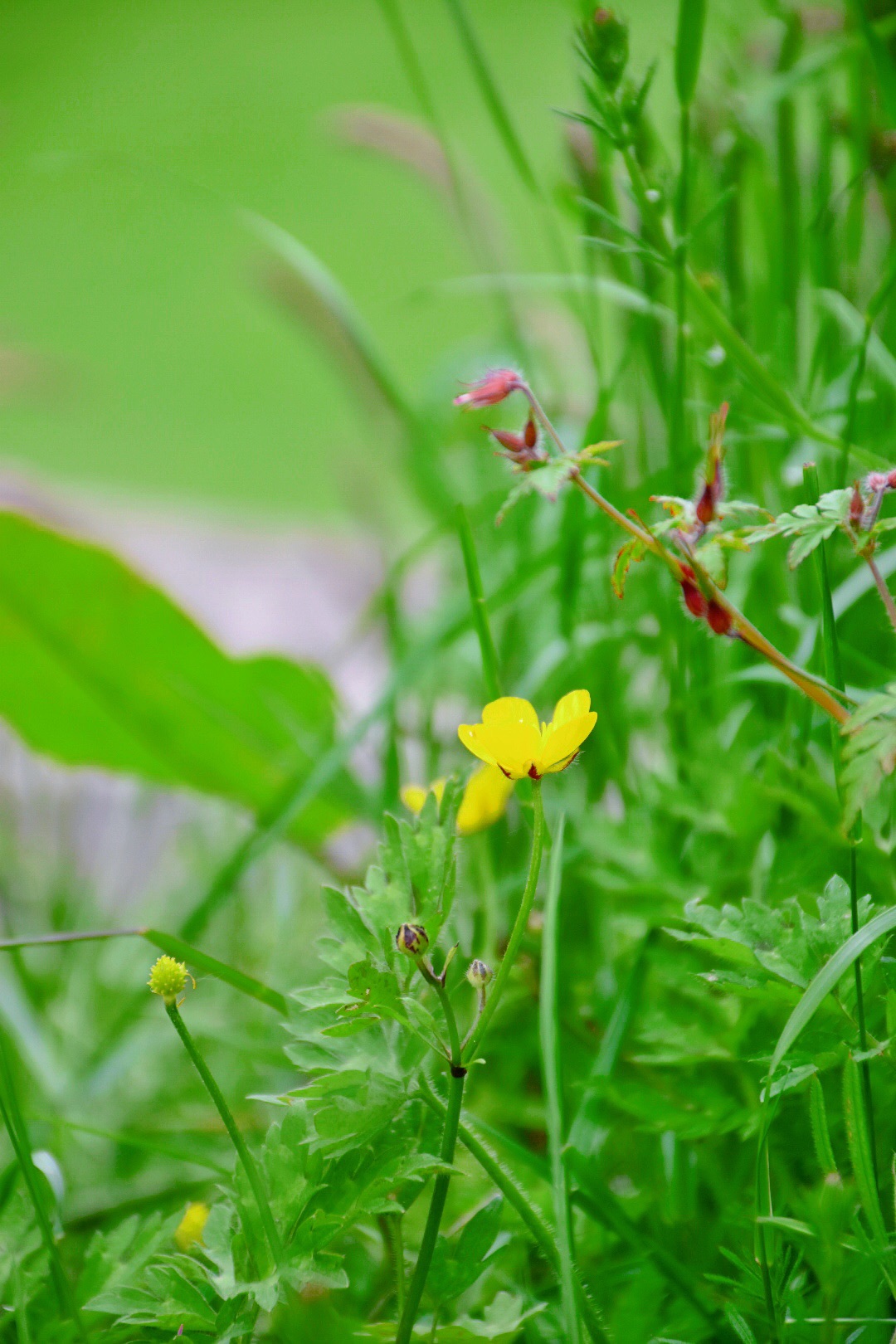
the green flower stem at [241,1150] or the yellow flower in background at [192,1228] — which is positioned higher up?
the green flower stem at [241,1150]

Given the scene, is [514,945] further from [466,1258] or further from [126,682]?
[126,682]

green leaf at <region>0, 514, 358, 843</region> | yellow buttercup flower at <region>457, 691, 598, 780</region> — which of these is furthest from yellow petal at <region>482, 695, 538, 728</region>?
green leaf at <region>0, 514, 358, 843</region>

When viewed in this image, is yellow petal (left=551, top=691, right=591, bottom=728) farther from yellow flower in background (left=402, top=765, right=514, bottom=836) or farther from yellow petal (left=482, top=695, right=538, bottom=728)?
yellow flower in background (left=402, top=765, right=514, bottom=836)

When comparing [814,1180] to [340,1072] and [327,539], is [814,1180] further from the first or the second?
[327,539]

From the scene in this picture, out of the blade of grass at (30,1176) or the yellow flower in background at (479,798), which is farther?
the yellow flower in background at (479,798)

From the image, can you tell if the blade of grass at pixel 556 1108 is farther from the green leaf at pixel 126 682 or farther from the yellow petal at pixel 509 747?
the green leaf at pixel 126 682

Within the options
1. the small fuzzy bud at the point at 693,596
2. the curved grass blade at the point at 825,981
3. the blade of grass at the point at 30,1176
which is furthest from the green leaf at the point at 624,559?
the blade of grass at the point at 30,1176

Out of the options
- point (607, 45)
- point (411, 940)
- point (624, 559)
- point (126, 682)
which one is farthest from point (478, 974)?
point (126, 682)
